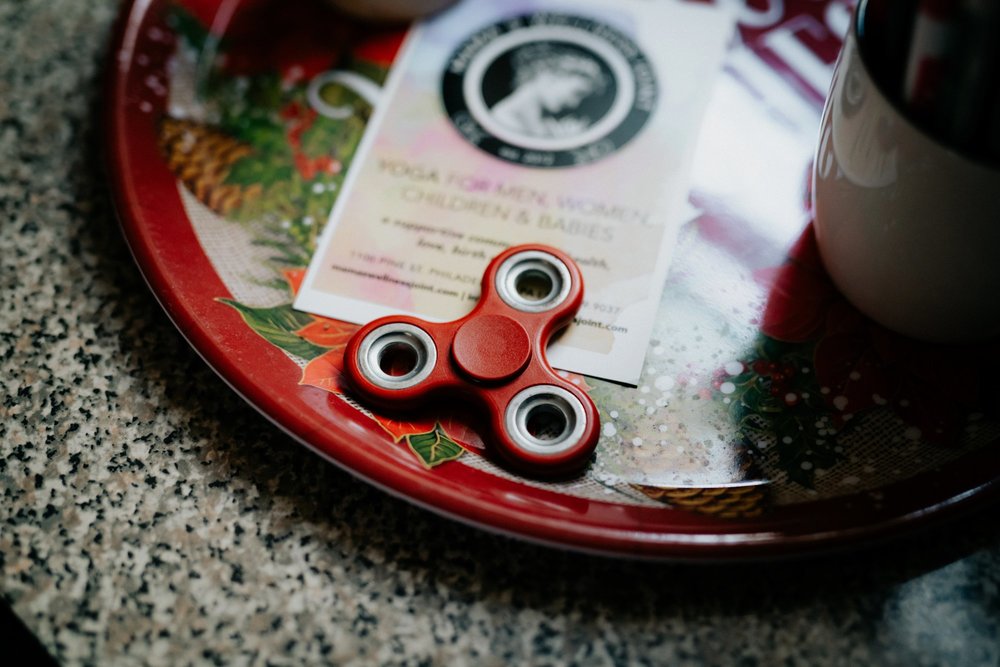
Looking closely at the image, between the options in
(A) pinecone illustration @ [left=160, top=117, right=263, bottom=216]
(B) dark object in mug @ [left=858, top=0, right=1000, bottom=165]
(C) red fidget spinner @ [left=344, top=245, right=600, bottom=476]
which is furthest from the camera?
(A) pinecone illustration @ [left=160, top=117, right=263, bottom=216]

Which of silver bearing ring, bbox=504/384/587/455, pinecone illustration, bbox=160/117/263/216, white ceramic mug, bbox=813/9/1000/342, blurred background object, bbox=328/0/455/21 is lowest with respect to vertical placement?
pinecone illustration, bbox=160/117/263/216

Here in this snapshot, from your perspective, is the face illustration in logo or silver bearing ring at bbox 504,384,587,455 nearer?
silver bearing ring at bbox 504,384,587,455

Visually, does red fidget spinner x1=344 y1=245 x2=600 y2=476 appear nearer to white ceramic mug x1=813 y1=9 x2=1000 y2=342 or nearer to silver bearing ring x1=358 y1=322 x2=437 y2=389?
silver bearing ring x1=358 y1=322 x2=437 y2=389

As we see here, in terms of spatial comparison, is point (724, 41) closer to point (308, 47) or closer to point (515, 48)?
point (515, 48)

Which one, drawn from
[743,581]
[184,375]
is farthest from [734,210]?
[184,375]

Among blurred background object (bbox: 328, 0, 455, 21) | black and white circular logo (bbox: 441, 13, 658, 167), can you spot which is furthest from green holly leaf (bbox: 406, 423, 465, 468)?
blurred background object (bbox: 328, 0, 455, 21)
